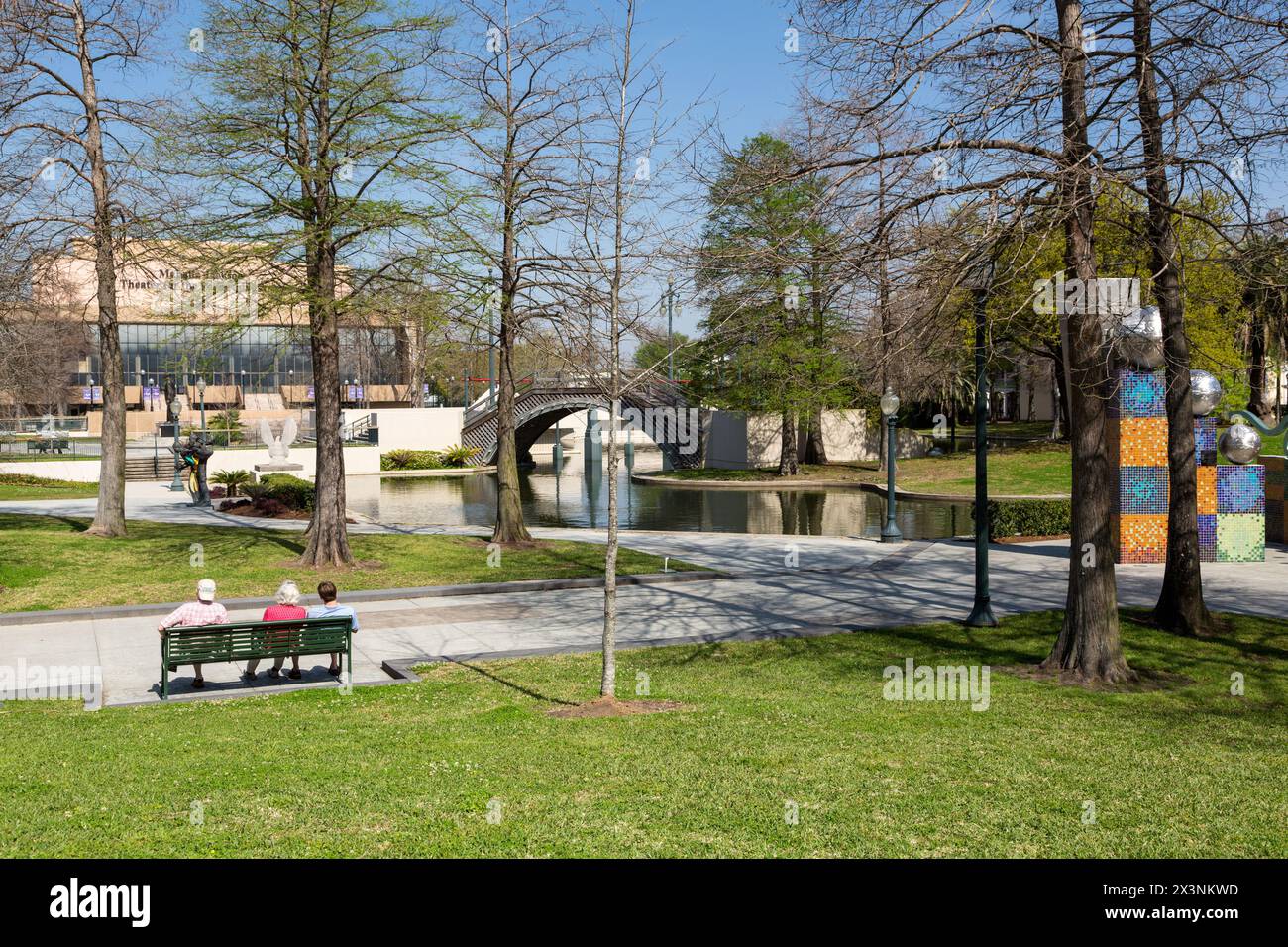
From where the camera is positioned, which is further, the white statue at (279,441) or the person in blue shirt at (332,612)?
the white statue at (279,441)

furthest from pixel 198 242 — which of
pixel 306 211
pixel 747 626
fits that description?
pixel 747 626

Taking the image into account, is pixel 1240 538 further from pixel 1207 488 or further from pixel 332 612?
pixel 332 612

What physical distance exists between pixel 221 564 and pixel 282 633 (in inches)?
353

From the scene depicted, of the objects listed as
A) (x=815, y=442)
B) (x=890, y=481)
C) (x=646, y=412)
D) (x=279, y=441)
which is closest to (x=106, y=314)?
(x=890, y=481)

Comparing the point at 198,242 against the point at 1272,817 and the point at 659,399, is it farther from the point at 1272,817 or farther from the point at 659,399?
the point at 659,399

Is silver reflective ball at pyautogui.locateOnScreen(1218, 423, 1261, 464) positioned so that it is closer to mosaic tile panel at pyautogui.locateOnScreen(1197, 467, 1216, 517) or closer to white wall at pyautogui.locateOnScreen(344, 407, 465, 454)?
mosaic tile panel at pyautogui.locateOnScreen(1197, 467, 1216, 517)

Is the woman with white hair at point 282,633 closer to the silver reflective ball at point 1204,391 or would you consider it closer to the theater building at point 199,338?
the theater building at point 199,338

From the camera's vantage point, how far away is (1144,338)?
15.1 m

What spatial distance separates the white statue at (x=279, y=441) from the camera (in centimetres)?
5206

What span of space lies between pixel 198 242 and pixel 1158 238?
14737mm

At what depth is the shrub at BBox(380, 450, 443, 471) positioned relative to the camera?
196 feet

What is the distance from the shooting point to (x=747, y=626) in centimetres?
1578

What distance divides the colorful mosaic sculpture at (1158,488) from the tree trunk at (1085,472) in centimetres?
1010

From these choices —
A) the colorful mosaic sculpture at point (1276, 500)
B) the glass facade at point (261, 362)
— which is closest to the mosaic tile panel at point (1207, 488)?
the colorful mosaic sculpture at point (1276, 500)
